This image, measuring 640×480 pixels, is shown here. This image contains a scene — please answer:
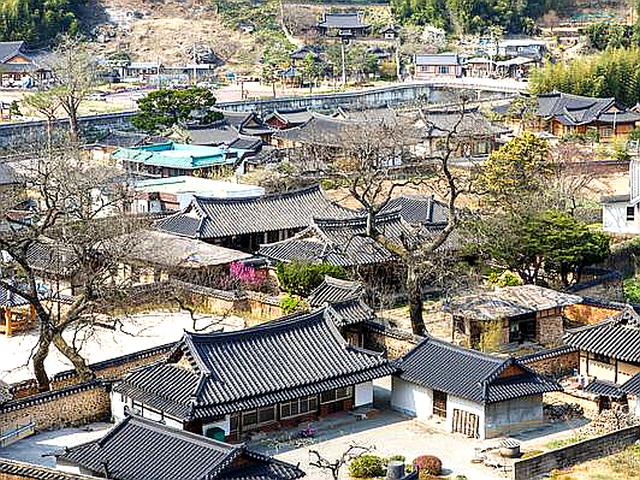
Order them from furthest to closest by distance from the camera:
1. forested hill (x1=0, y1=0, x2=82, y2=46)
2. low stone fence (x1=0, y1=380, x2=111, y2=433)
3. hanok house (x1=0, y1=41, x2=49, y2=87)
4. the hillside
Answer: the hillside → forested hill (x1=0, y1=0, x2=82, y2=46) → hanok house (x1=0, y1=41, x2=49, y2=87) → low stone fence (x1=0, y1=380, x2=111, y2=433)

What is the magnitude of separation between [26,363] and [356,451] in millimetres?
9295

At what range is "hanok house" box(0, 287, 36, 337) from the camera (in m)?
31.5

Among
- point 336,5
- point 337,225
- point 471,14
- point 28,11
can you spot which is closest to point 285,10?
point 336,5

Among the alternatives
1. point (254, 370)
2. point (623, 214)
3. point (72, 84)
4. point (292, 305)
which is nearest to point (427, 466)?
point (254, 370)

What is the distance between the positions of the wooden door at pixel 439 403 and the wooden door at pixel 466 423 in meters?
0.35

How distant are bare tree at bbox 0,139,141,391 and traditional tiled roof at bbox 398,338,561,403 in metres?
7.33

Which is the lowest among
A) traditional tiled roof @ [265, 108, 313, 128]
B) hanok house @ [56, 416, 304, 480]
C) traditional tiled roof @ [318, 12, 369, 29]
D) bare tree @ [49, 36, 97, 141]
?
traditional tiled roof @ [265, 108, 313, 128]

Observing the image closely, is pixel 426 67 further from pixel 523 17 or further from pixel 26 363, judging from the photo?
pixel 26 363

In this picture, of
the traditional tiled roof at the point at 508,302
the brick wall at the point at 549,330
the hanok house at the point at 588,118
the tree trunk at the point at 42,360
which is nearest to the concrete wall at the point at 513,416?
the traditional tiled roof at the point at 508,302

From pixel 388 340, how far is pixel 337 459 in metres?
6.58

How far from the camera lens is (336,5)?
113 m

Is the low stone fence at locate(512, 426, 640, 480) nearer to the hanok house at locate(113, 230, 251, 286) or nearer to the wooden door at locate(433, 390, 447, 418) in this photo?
the wooden door at locate(433, 390, 447, 418)

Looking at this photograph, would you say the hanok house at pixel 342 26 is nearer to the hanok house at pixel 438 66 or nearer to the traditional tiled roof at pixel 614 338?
the hanok house at pixel 438 66

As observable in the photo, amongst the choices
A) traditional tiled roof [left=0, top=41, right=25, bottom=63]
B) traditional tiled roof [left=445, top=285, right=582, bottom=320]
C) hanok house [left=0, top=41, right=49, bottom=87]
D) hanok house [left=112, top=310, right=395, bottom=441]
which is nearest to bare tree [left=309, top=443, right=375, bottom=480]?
hanok house [left=112, top=310, right=395, bottom=441]
